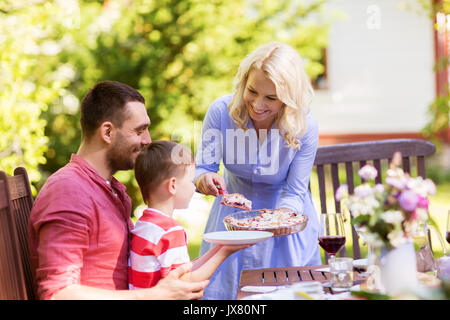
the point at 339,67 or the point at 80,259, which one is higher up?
the point at 339,67

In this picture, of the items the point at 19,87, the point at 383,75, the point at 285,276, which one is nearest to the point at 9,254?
the point at 285,276

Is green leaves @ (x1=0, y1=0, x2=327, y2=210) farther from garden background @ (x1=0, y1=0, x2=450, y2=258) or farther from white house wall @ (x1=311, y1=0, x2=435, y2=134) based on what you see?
white house wall @ (x1=311, y1=0, x2=435, y2=134)

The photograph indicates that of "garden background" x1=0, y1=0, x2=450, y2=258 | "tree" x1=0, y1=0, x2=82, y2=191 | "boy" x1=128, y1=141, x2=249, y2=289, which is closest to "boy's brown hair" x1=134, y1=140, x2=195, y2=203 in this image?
"boy" x1=128, y1=141, x2=249, y2=289

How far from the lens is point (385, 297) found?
1661 millimetres

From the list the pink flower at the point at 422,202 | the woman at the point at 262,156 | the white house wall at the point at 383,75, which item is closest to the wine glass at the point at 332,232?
the pink flower at the point at 422,202

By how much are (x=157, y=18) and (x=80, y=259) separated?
5.83 metres

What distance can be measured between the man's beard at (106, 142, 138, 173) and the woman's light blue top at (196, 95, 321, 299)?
71 cm

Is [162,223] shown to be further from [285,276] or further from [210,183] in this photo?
[210,183]

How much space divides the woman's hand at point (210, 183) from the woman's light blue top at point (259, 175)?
9cm

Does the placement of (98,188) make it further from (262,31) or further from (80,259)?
(262,31)

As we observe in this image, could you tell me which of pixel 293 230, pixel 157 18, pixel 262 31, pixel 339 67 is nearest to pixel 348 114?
pixel 339 67

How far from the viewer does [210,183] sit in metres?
2.90

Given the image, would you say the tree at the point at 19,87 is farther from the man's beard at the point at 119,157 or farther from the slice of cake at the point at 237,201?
the man's beard at the point at 119,157

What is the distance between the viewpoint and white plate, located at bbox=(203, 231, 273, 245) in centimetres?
209
